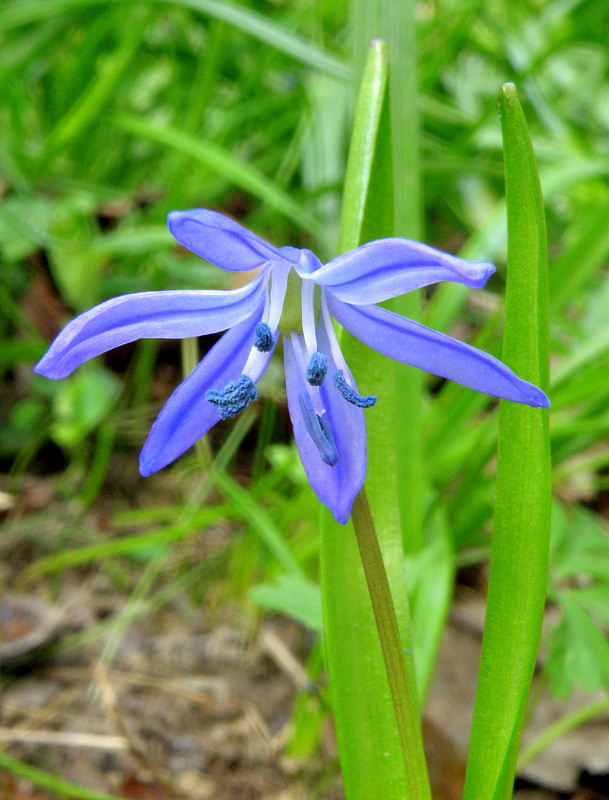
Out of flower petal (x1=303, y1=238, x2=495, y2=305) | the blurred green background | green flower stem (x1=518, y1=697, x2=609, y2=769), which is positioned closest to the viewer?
flower petal (x1=303, y1=238, x2=495, y2=305)

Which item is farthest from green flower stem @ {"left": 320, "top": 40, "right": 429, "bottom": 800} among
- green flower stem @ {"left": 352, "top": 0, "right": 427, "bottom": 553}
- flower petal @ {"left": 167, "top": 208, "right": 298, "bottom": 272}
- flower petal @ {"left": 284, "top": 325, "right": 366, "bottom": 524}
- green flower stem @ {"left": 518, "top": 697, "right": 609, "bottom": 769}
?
green flower stem @ {"left": 518, "top": 697, "right": 609, "bottom": 769}

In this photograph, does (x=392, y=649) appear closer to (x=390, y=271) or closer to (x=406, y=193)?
(x=390, y=271)

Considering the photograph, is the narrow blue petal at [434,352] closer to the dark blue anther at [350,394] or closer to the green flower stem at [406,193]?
the dark blue anther at [350,394]

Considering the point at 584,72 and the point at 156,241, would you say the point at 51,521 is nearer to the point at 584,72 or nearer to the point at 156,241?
the point at 156,241

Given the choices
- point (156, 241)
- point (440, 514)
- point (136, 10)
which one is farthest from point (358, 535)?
point (136, 10)

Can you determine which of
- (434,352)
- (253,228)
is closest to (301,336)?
(434,352)

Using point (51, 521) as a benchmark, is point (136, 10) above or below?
above

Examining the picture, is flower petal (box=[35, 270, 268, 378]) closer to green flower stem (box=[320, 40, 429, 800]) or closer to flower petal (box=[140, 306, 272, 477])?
flower petal (box=[140, 306, 272, 477])
